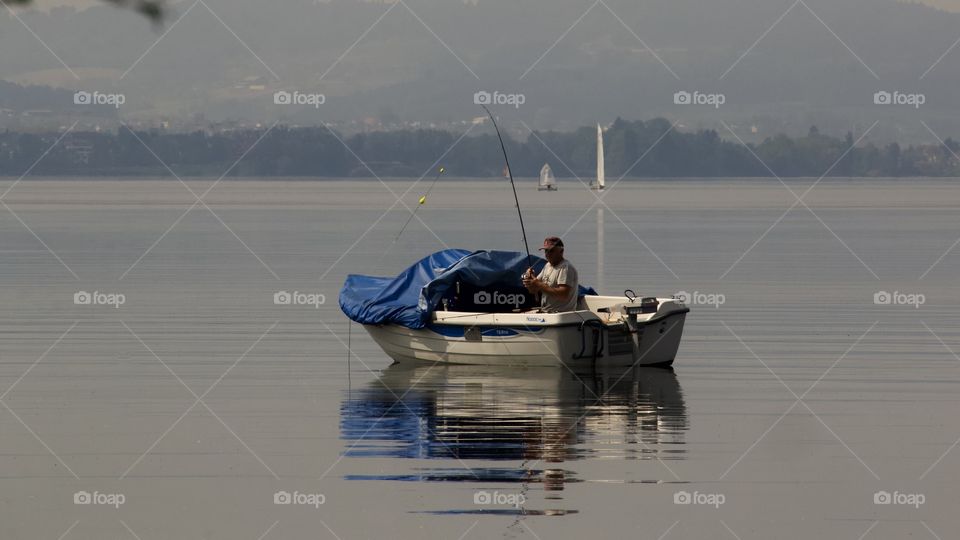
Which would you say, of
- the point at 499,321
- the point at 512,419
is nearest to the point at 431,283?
the point at 499,321

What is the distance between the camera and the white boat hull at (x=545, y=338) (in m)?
25.6

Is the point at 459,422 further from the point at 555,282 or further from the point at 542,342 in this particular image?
the point at 555,282

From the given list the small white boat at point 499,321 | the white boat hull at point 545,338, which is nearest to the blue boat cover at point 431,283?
the small white boat at point 499,321

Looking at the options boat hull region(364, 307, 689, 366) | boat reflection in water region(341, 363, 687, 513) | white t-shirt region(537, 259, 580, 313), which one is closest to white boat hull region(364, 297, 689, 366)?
boat hull region(364, 307, 689, 366)

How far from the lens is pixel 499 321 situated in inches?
1011

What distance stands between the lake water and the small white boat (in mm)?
347

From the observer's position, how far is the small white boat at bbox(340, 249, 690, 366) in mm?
25703

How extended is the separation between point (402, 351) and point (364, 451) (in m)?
8.43

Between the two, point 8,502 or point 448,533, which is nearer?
point 448,533

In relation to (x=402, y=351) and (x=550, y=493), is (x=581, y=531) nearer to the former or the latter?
(x=550, y=493)

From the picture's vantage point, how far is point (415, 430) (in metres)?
20.3

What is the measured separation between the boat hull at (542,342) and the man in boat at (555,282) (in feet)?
1.43

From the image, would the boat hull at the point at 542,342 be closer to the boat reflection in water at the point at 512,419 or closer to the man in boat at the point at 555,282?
the boat reflection in water at the point at 512,419

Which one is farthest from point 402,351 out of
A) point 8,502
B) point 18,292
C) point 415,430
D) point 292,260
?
point 292,260
